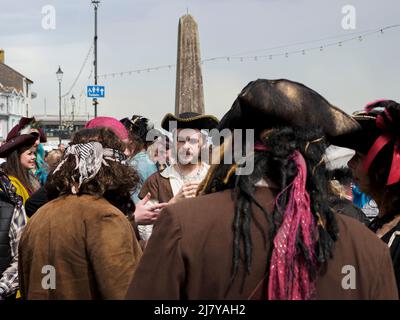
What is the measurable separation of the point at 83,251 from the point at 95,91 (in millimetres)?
18810

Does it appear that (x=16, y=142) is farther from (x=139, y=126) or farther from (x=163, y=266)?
(x=163, y=266)

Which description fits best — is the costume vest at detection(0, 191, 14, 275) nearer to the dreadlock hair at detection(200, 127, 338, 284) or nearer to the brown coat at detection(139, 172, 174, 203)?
the brown coat at detection(139, 172, 174, 203)

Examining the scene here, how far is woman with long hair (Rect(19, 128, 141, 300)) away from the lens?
265 centimetres

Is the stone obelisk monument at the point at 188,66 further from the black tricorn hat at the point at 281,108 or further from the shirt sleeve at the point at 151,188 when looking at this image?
the black tricorn hat at the point at 281,108

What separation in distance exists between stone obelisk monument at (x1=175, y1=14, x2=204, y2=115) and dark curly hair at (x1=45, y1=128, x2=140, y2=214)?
53.1 feet

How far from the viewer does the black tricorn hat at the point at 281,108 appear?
5.80 ft

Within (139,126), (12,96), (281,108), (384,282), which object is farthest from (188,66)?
(12,96)

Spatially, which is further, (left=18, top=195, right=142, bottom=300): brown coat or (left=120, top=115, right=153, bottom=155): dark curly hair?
(left=120, top=115, right=153, bottom=155): dark curly hair

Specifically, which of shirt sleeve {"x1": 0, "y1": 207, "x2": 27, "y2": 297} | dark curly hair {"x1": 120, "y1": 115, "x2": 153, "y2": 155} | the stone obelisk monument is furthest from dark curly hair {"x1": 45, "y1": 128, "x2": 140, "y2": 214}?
the stone obelisk monument

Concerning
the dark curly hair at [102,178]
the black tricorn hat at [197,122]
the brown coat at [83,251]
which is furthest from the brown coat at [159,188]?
the brown coat at [83,251]

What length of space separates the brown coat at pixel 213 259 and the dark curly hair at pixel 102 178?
119 cm

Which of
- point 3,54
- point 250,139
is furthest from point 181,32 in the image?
point 3,54

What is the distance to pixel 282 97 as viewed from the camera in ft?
5.80

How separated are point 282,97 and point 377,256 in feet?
1.66
